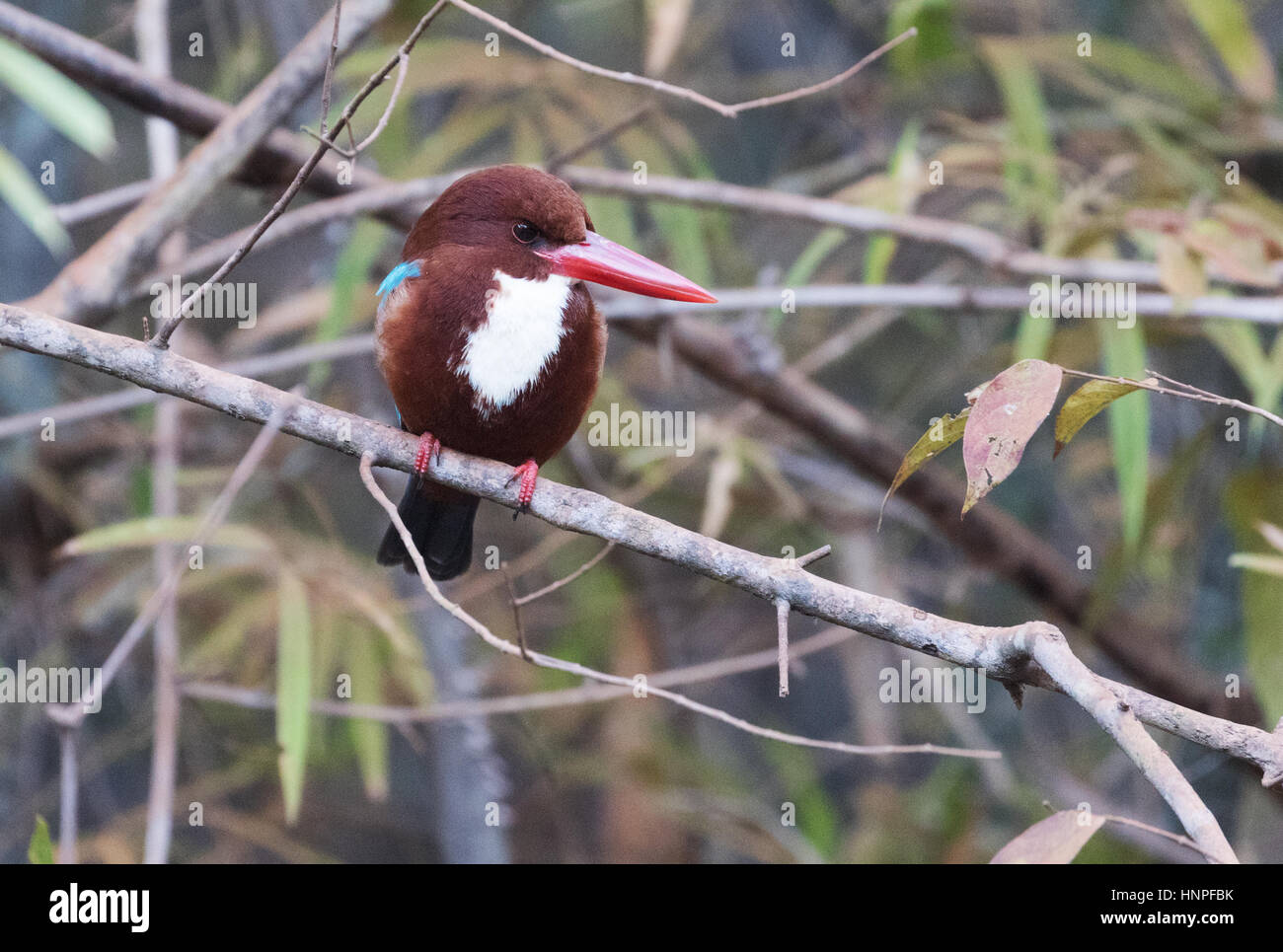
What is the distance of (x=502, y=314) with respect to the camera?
150 centimetres

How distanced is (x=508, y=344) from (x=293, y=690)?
863 millimetres

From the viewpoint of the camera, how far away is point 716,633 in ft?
11.6

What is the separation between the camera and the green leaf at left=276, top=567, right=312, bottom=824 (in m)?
1.87

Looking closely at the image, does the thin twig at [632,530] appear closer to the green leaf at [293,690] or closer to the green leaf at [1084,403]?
the green leaf at [1084,403]

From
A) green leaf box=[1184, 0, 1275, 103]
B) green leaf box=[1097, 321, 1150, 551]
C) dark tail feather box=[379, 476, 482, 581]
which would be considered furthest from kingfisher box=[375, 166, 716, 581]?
green leaf box=[1184, 0, 1275, 103]

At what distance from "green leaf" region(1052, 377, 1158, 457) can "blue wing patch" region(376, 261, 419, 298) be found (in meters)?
0.87

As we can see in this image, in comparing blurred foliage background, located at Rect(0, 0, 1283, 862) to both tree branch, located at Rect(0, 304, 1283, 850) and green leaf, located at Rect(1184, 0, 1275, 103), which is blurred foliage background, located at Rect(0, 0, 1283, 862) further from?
tree branch, located at Rect(0, 304, 1283, 850)

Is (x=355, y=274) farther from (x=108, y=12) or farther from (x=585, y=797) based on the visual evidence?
(x=585, y=797)

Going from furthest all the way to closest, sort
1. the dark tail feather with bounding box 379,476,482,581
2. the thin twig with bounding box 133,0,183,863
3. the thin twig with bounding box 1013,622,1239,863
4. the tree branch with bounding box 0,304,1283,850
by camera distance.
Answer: the thin twig with bounding box 133,0,183,863 < the dark tail feather with bounding box 379,476,482,581 < the tree branch with bounding box 0,304,1283,850 < the thin twig with bounding box 1013,622,1239,863

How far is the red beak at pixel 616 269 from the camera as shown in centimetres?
147

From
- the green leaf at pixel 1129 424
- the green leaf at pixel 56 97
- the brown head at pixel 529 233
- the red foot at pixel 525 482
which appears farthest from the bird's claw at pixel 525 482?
the green leaf at pixel 1129 424

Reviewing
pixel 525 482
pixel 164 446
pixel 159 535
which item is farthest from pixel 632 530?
pixel 164 446
